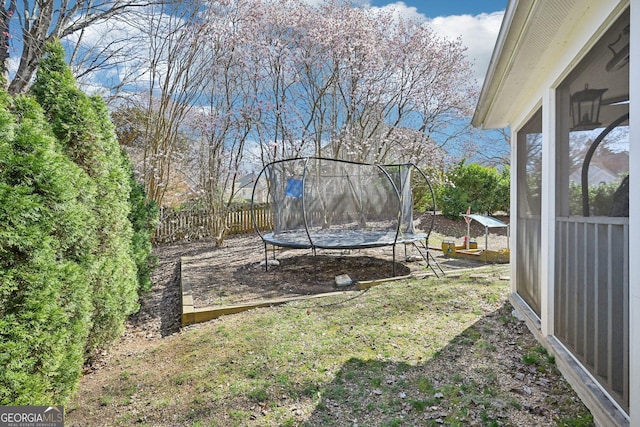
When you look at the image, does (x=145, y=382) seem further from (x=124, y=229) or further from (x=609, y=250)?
(x=609, y=250)

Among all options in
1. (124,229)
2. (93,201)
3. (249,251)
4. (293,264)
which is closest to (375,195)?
(293,264)

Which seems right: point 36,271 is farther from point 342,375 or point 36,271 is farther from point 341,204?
point 341,204

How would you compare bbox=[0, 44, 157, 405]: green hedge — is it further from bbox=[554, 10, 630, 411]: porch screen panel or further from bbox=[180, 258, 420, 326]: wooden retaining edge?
bbox=[554, 10, 630, 411]: porch screen panel

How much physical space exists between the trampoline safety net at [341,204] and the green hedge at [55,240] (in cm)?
346

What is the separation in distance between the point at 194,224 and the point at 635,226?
9975 mm

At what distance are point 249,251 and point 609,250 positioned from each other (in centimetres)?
724

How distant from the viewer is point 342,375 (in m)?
2.58

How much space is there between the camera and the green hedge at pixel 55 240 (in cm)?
181

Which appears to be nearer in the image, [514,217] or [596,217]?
[596,217]

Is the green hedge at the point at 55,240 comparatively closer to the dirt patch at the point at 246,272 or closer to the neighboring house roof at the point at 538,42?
the dirt patch at the point at 246,272

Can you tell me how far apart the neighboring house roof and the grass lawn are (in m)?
1.98

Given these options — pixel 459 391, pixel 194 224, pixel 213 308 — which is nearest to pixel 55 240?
pixel 213 308

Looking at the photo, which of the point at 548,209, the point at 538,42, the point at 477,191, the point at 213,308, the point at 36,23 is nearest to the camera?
the point at 538,42

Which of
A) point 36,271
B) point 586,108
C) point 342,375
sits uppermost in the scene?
point 586,108
